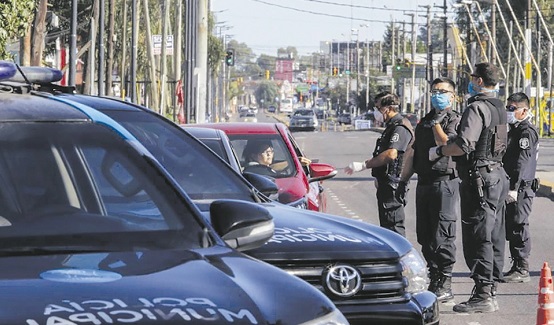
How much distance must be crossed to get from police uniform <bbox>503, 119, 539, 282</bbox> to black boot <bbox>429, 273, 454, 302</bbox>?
2004 millimetres

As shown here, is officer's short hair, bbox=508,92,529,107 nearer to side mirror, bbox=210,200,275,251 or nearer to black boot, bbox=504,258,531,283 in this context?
black boot, bbox=504,258,531,283

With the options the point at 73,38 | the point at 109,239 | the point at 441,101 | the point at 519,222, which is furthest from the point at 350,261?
the point at 73,38

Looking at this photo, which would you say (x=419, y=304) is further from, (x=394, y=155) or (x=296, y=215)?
(x=394, y=155)

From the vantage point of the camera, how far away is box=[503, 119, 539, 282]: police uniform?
13062 mm

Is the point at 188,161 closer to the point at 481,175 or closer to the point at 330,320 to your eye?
the point at 481,175

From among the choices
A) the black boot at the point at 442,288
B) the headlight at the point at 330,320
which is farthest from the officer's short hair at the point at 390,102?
the headlight at the point at 330,320

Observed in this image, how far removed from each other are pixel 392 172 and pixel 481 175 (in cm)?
149

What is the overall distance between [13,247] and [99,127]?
32.4 inches

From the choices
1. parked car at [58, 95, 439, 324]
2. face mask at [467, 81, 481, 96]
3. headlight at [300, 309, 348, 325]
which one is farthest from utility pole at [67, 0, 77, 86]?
headlight at [300, 309, 348, 325]

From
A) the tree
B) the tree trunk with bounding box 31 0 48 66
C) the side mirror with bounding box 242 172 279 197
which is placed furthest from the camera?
the tree trunk with bounding box 31 0 48 66

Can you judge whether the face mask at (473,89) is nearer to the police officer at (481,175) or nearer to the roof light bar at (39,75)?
the police officer at (481,175)

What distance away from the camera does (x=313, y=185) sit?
13.4 meters

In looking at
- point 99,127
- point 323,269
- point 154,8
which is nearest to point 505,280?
point 323,269

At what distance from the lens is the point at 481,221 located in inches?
424
